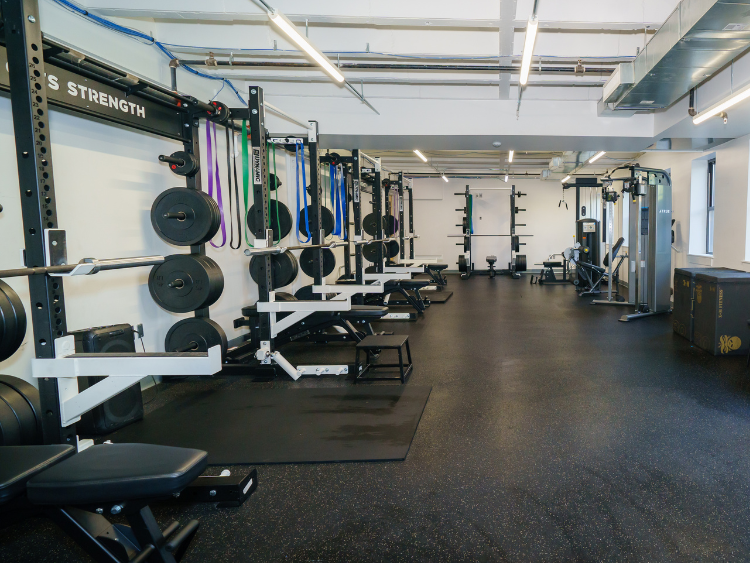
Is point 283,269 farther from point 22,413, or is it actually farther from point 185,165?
point 22,413

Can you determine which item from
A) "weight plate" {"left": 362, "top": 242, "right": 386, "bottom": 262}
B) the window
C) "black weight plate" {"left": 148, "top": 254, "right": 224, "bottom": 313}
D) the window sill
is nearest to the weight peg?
"black weight plate" {"left": 148, "top": 254, "right": 224, "bottom": 313}

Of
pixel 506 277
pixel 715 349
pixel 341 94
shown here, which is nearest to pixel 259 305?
pixel 341 94

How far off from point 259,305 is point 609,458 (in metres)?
2.61

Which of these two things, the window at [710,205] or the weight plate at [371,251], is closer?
the weight plate at [371,251]

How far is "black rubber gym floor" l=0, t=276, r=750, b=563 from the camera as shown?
1.76 m

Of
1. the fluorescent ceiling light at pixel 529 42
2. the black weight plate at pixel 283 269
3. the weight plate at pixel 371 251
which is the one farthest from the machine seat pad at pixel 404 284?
the fluorescent ceiling light at pixel 529 42

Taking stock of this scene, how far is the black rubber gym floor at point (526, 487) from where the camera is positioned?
1763 millimetres

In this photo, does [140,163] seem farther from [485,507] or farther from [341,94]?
[485,507]

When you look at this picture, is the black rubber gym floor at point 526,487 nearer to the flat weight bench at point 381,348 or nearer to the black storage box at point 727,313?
the flat weight bench at point 381,348

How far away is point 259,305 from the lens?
3842 millimetres

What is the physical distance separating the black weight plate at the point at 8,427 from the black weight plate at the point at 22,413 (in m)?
0.01

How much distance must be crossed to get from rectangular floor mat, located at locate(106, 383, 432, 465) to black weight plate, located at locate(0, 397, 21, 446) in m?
0.86

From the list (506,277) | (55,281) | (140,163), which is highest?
(140,163)

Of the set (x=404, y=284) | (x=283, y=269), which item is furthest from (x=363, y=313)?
(x=404, y=284)
